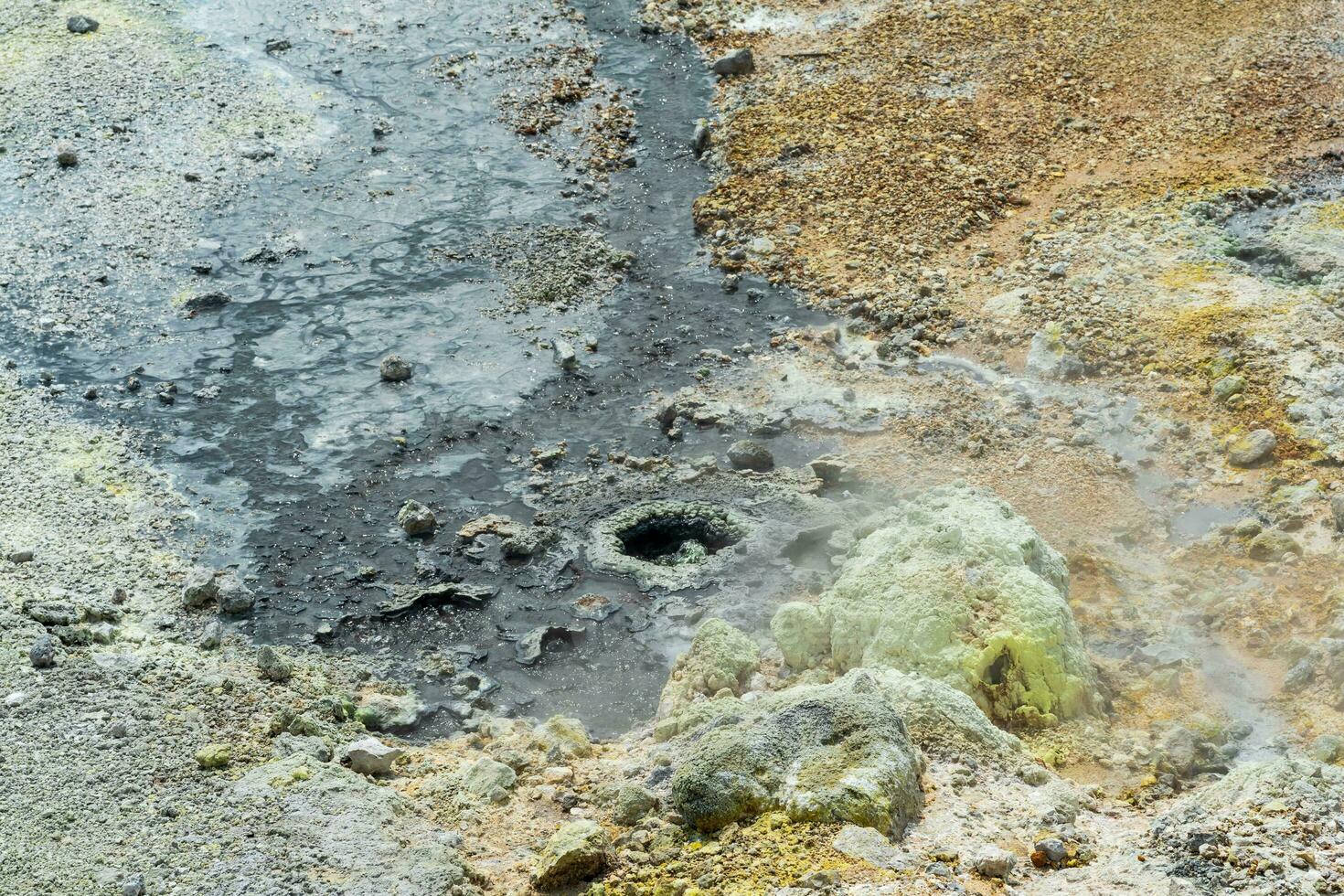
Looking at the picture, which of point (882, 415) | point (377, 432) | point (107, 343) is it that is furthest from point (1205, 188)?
point (107, 343)

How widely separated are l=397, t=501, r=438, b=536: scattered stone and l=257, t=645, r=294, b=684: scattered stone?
1.45 meters

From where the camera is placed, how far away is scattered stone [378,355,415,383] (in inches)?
356

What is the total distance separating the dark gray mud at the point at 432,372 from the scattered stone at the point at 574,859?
1.68 meters

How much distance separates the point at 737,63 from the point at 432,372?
5.30 m

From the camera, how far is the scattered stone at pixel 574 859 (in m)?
4.64

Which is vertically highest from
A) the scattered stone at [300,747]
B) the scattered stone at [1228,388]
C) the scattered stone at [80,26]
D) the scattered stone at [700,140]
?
the scattered stone at [80,26]

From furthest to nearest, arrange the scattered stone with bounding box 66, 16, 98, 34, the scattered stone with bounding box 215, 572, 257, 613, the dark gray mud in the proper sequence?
the scattered stone with bounding box 66, 16, 98, 34 → the dark gray mud → the scattered stone with bounding box 215, 572, 257, 613

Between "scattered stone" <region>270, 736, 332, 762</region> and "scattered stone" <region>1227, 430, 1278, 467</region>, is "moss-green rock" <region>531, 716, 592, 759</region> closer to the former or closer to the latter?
"scattered stone" <region>270, 736, 332, 762</region>

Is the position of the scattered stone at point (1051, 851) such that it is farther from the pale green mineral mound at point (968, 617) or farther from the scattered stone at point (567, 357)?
the scattered stone at point (567, 357)

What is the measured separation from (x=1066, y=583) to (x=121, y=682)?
444cm

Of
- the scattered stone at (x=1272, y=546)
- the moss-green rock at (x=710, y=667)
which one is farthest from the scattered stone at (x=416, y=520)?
the scattered stone at (x=1272, y=546)

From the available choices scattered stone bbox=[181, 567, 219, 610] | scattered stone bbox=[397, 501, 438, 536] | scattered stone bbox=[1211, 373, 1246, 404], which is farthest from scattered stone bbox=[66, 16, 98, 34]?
scattered stone bbox=[1211, 373, 1246, 404]

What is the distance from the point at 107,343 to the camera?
9312 millimetres

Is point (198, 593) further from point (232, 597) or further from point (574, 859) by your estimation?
point (574, 859)
